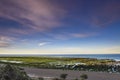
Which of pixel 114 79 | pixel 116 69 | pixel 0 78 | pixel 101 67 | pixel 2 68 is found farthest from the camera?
pixel 101 67

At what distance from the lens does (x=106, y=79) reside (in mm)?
34844

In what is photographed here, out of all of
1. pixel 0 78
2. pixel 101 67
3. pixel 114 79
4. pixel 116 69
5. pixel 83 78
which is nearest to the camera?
pixel 0 78

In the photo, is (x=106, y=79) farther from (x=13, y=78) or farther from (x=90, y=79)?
(x=13, y=78)

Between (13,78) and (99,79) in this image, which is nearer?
(13,78)

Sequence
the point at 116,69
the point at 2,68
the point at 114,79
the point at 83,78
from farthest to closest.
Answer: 1. the point at 116,69
2. the point at 114,79
3. the point at 83,78
4. the point at 2,68

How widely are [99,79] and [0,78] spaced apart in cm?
2666

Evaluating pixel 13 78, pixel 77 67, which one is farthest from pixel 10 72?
pixel 77 67

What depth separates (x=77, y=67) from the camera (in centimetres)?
5672

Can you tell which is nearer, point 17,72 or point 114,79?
point 17,72

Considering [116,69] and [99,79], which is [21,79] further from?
[116,69]

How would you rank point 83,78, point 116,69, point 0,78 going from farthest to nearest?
point 116,69, point 83,78, point 0,78

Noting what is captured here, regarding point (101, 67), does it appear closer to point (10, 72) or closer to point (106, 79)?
point (106, 79)

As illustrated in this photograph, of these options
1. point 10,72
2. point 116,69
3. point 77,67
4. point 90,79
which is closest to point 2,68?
point 10,72

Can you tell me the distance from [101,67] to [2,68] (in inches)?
1808
